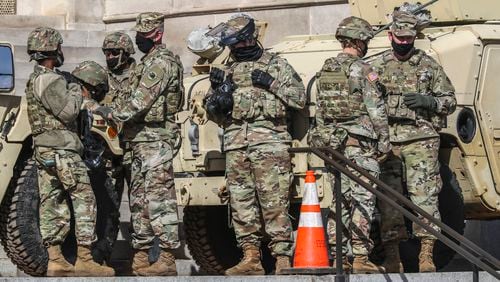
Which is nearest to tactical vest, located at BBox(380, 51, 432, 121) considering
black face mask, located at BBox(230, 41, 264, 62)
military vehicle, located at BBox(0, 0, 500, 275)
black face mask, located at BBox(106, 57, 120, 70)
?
military vehicle, located at BBox(0, 0, 500, 275)

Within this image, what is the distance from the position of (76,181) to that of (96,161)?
803 mm

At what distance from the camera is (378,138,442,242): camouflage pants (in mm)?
12438

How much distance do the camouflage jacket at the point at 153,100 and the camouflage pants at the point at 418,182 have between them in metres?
1.75

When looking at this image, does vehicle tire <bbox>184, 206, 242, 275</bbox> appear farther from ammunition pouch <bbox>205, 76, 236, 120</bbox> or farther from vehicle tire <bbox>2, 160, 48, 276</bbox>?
ammunition pouch <bbox>205, 76, 236, 120</bbox>

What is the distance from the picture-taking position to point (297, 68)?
13.2m

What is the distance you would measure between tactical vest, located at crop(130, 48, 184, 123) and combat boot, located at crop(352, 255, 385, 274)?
1.70 metres

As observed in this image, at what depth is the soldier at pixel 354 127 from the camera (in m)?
12.0

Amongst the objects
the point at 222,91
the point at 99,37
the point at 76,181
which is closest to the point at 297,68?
the point at 222,91

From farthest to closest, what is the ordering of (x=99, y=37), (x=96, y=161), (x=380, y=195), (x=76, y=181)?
(x=99, y=37) < (x=96, y=161) < (x=76, y=181) < (x=380, y=195)

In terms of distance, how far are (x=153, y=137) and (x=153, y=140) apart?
22 millimetres

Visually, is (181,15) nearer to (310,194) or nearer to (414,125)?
(414,125)

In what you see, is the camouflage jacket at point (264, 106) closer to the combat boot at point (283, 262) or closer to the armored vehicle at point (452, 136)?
the armored vehicle at point (452, 136)

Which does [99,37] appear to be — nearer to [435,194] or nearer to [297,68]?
[297,68]

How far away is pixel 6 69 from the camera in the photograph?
515 inches
